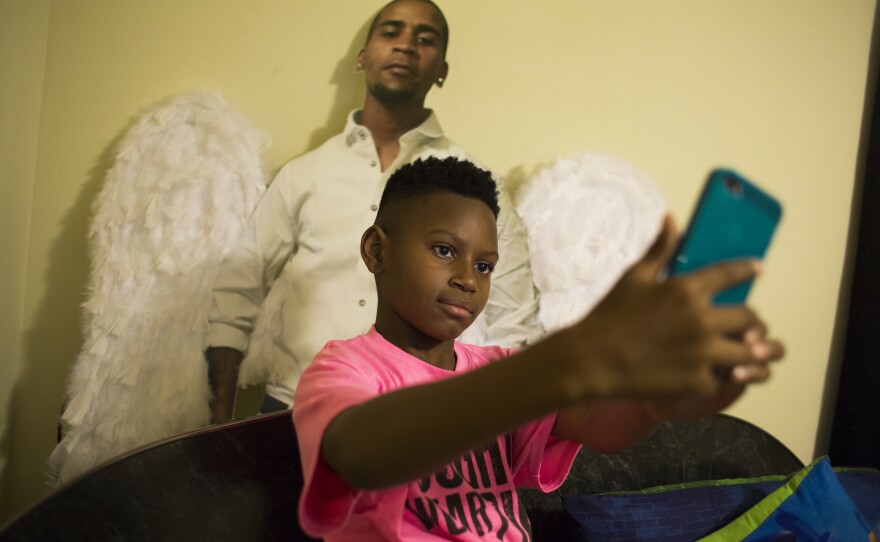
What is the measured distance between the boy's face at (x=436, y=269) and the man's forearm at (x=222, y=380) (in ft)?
1.61

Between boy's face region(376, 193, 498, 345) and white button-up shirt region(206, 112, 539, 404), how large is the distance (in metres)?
0.38

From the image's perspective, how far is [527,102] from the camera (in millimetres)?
1414

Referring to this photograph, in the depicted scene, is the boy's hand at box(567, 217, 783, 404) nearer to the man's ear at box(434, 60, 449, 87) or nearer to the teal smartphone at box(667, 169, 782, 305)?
the teal smartphone at box(667, 169, 782, 305)

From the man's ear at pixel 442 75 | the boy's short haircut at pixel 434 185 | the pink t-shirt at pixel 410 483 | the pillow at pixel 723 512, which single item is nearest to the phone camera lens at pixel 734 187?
the pink t-shirt at pixel 410 483

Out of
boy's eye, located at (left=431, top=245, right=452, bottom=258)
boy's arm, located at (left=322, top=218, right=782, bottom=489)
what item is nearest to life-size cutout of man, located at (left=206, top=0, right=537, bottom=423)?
boy's eye, located at (left=431, top=245, right=452, bottom=258)

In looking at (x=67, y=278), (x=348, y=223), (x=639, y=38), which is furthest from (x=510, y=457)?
(x=639, y=38)

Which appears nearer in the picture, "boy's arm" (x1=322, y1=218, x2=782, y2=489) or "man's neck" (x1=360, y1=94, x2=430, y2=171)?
"boy's arm" (x1=322, y1=218, x2=782, y2=489)

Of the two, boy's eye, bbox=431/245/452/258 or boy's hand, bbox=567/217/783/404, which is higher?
boy's hand, bbox=567/217/783/404

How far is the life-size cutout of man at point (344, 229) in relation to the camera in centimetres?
121

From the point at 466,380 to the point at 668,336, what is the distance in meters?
0.15

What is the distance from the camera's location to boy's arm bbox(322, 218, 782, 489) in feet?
1.30

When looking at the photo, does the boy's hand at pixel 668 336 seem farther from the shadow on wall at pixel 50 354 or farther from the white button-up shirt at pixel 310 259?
the shadow on wall at pixel 50 354

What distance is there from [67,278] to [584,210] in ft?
3.53

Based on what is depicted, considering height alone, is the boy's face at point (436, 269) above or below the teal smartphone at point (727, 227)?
below
